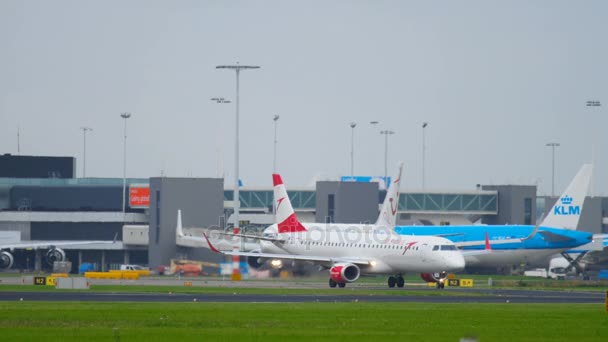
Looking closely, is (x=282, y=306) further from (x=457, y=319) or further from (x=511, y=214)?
(x=511, y=214)

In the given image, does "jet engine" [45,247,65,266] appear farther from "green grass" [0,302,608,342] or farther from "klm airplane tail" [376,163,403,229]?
"green grass" [0,302,608,342]

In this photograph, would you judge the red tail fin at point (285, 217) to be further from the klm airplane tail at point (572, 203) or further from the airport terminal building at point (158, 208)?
the klm airplane tail at point (572, 203)

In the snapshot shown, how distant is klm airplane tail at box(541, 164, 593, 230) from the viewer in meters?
109

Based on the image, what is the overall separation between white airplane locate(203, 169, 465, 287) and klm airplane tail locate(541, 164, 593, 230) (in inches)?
839

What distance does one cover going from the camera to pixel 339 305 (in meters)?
59.4

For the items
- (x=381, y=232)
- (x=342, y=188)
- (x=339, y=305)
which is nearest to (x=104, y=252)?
(x=342, y=188)

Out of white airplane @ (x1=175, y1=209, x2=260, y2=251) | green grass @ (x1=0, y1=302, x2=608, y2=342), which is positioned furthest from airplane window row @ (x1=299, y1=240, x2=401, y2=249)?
green grass @ (x1=0, y1=302, x2=608, y2=342)

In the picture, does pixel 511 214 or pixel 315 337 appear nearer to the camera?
pixel 315 337

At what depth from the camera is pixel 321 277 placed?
317 ft

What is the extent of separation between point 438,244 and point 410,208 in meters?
84.7

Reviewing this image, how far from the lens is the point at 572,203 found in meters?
111

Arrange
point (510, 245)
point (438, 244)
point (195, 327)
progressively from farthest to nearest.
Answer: point (510, 245), point (438, 244), point (195, 327)

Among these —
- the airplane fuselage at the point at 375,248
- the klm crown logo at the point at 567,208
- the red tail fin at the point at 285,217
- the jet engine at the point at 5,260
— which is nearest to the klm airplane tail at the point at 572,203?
the klm crown logo at the point at 567,208

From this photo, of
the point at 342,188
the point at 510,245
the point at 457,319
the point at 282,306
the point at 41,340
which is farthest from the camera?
the point at 342,188
